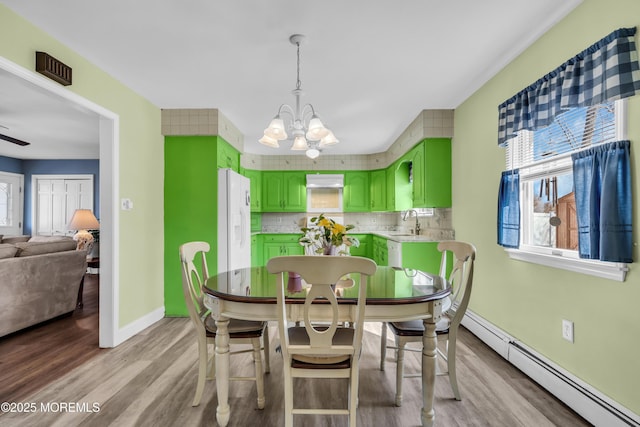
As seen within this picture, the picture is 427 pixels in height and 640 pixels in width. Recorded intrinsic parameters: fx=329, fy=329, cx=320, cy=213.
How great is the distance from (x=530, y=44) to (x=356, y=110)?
Result: 1795 mm

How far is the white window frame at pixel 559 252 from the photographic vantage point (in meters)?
1.65

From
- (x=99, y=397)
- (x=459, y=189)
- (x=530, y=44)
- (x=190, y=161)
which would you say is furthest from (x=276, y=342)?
(x=530, y=44)

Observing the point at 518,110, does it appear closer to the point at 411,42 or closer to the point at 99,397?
the point at 411,42

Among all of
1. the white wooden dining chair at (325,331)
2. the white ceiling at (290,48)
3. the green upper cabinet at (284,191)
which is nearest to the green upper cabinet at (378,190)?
the green upper cabinet at (284,191)

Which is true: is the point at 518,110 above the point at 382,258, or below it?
above

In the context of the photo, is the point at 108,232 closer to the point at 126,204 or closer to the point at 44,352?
the point at 126,204

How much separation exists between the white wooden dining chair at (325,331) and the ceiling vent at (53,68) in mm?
2103

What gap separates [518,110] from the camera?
243cm

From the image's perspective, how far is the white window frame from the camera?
165 centimetres

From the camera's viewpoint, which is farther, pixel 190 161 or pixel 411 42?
pixel 190 161

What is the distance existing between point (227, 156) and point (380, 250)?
2808mm

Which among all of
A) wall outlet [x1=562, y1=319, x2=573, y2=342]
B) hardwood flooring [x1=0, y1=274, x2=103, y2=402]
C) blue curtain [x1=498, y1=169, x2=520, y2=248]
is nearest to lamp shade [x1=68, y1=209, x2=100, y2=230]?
hardwood flooring [x1=0, y1=274, x2=103, y2=402]

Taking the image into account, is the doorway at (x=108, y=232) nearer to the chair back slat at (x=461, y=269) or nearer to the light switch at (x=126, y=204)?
the light switch at (x=126, y=204)

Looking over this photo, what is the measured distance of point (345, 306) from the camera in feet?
5.28
